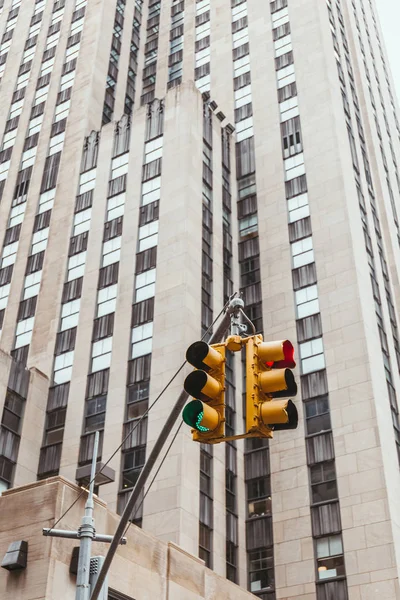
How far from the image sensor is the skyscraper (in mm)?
41719

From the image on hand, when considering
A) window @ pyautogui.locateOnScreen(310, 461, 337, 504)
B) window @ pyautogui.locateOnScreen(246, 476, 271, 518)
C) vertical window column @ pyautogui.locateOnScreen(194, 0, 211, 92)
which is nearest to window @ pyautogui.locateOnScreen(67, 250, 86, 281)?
window @ pyautogui.locateOnScreen(246, 476, 271, 518)

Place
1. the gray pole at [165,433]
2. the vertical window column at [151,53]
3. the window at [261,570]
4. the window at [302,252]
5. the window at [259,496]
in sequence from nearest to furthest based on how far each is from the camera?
the gray pole at [165,433]
the window at [261,570]
the window at [259,496]
the window at [302,252]
the vertical window column at [151,53]

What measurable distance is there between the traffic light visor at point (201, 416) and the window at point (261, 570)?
35.4 meters

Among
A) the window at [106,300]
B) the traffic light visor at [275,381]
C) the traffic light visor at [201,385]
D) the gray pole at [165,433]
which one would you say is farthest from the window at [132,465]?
the traffic light visor at [275,381]

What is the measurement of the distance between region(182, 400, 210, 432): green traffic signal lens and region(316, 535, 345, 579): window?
33.8 m

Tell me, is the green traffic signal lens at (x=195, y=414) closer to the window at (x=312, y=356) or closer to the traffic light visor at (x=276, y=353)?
the traffic light visor at (x=276, y=353)

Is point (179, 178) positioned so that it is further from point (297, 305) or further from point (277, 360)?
point (277, 360)

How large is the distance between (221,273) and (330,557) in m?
20.8

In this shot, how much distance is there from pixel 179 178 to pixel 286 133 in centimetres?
1267

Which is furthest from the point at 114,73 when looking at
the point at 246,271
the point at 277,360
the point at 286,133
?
the point at 277,360

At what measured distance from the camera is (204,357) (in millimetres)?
9641

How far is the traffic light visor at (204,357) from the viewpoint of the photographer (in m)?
9.64

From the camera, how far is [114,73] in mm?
76312

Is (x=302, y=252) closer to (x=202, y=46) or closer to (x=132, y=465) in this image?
(x=132, y=465)
